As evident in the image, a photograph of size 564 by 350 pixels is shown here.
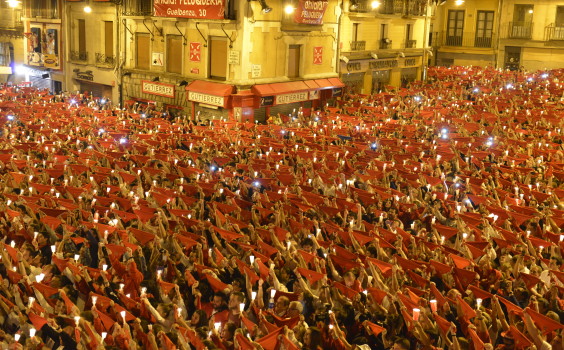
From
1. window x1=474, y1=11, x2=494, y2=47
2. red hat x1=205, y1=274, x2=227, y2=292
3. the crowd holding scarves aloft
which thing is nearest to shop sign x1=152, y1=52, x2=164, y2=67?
the crowd holding scarves aloft

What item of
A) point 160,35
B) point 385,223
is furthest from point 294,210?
point 160,35

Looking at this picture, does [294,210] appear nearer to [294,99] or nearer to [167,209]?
[167,209]

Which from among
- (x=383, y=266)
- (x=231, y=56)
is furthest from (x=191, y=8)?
(x=383, y=266)

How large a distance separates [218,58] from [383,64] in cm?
1329

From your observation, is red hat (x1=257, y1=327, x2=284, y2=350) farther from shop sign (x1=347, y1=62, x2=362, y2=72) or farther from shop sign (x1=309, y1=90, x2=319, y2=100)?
shop sign (x1=347, y1=62, x2=362, y2=72)

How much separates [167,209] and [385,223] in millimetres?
4508

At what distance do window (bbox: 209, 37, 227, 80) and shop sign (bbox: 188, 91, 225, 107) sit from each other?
44.8 inches

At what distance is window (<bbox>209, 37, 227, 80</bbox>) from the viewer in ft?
107

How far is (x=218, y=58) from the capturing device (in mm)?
33094

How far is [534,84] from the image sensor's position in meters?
39.8

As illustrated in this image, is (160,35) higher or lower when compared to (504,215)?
higher

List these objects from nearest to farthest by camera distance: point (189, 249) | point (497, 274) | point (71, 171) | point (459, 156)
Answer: point (497, 274)
point (189, 249)
point (71, 171)
point (459, 156)

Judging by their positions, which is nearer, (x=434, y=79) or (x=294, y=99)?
(x=294, y=99)

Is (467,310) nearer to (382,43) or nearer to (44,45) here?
(382,43)
